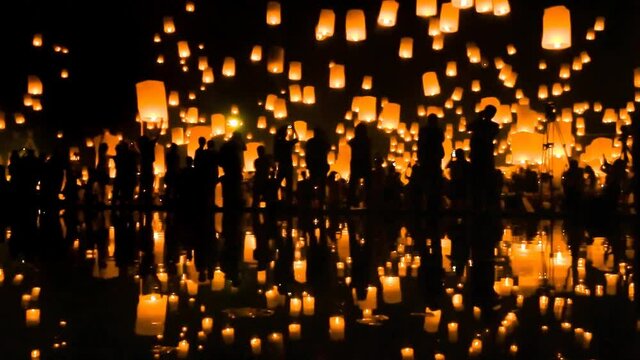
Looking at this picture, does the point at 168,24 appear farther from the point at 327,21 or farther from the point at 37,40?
the point at 327,21

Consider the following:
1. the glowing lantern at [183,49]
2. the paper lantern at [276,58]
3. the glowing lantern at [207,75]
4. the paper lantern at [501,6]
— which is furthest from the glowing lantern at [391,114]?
the paper lantern at [501,6]

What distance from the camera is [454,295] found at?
16.8ft

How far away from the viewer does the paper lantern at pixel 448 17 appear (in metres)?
19.9

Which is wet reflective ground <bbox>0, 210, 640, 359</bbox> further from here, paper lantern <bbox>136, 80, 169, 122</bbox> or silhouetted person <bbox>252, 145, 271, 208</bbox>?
paper lantern <bbox>136, 80, 169, 122</bbox>

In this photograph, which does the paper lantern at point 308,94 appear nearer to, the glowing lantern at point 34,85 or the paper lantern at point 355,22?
the paper lantern at point 355,22

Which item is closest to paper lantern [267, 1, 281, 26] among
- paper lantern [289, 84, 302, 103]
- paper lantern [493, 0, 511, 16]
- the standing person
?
paper lantern [289, 84, 302, 103]

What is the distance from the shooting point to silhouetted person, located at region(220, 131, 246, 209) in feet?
48.7

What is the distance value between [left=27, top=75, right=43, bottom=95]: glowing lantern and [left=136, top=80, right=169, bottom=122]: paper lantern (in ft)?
38.9

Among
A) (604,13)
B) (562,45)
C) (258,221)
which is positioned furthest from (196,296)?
(604,13)

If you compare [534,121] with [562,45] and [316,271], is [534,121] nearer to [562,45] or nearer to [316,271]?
[562,45]

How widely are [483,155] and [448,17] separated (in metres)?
8.46

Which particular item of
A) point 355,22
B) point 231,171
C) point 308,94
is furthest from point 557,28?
point 308,94

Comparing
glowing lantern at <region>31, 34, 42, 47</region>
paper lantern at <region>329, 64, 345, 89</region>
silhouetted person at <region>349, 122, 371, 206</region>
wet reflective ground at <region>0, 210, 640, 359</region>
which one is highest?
glowing lantern at <region>31, 34, 42, 47</region>

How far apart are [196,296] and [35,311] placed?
2.93ft
